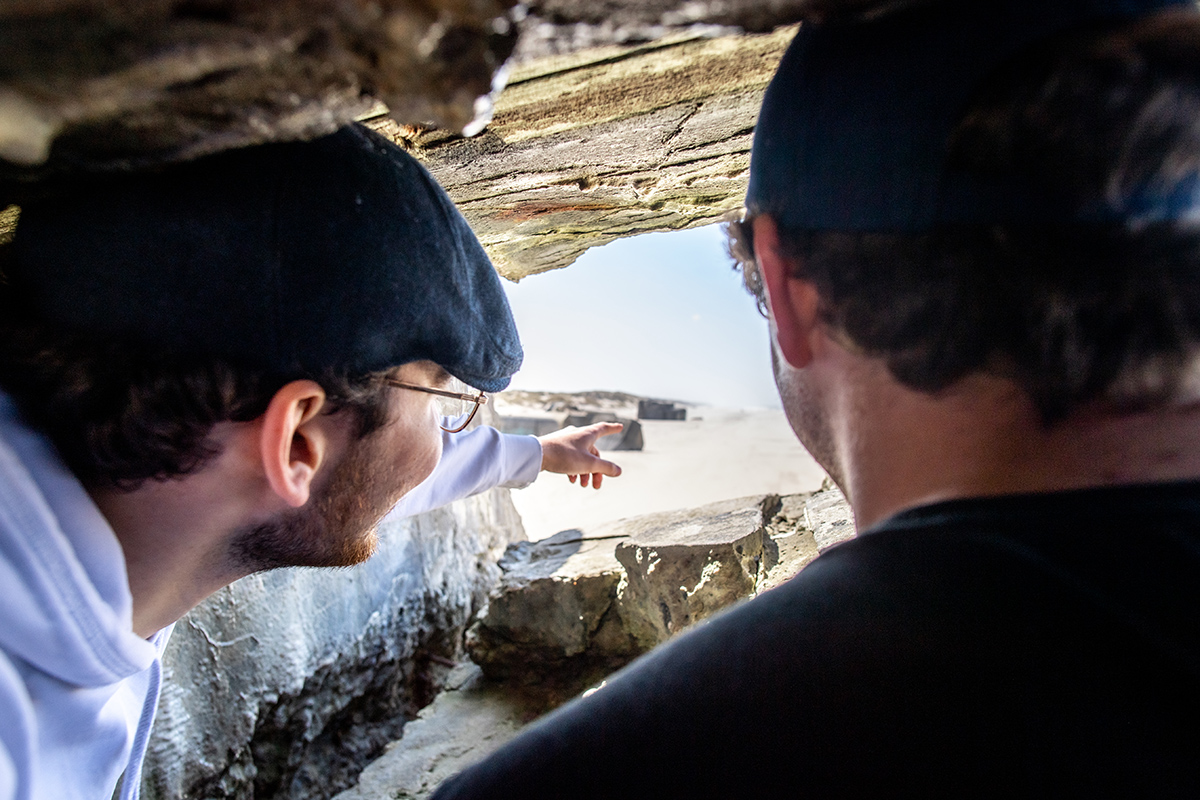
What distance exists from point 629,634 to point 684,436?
8754 millimetres

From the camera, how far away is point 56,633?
1017 millimetres

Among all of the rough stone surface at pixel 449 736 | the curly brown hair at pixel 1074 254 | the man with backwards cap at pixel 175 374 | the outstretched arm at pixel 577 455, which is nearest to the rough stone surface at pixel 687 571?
the rough stone surface at pixel 449 736

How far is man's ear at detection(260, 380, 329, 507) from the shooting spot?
1.16m

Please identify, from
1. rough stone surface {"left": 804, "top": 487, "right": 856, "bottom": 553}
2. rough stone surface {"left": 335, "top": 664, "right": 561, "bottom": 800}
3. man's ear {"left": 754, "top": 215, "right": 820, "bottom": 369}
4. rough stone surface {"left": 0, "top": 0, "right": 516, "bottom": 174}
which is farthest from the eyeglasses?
rough stone surface {"left": 335, "top": 664, "right": 561, "bottom": 800}

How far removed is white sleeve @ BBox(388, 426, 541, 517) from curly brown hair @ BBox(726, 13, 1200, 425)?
1739mm

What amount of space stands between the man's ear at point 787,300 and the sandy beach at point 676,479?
5.51 m

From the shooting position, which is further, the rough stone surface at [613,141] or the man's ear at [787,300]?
the rough stone surface at [613,141]

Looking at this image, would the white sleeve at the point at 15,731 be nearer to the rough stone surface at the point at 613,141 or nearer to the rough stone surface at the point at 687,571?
the rough stone surface at the point at 613,141

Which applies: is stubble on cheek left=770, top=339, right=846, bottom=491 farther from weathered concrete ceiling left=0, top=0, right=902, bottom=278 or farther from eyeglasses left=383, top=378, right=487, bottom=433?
eyeglasses left=383, top=378, right=487, bottom=433

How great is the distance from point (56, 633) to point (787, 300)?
1.21 metres

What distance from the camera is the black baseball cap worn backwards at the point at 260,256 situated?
1.03 meters

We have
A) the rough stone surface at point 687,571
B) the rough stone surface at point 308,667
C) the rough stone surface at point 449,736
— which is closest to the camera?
the rough stone surface at point 308,667

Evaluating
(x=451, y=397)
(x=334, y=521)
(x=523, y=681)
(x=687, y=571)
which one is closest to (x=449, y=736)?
(x=523, y=681)

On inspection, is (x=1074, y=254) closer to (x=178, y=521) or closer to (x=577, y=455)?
(x=178, y=521)
